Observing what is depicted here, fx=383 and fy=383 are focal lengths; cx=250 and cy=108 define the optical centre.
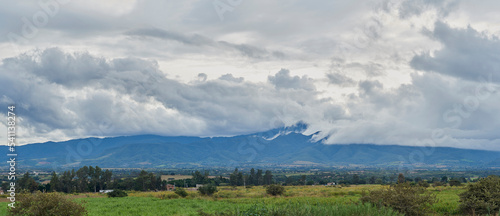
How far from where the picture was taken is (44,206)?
64.8 ft

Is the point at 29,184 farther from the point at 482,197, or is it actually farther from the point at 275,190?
the point at 482,197

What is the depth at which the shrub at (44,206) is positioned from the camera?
19734mm

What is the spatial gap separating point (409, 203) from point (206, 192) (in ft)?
142

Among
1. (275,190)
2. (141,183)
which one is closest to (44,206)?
(275,190)

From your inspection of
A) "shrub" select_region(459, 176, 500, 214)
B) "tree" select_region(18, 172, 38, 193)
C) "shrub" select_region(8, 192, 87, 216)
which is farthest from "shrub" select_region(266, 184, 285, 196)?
"tree" select_region(18, 172, 38, 193)

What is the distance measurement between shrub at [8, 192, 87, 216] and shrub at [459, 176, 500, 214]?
24944mm

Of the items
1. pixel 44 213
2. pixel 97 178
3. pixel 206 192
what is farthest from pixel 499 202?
pixel 97 178

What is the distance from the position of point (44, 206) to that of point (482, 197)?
27.3 m

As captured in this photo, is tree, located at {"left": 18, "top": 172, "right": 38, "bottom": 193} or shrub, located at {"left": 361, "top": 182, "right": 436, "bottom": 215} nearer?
shrub, located at {"left": 361, "top": 182, "right": 436, "bottom": 215}

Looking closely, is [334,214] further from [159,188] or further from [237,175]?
[237,175]

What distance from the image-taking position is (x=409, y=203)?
22.5 metres

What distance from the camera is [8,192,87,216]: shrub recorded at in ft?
64.7

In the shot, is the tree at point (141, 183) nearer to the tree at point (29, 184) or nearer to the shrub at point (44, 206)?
the tree at point (29, 184)

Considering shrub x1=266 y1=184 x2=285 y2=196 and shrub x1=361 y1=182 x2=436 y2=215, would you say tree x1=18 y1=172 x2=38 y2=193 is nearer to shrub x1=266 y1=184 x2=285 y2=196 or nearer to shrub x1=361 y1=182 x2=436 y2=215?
shrub x1=266 y1=184 x2=285 y2=196
